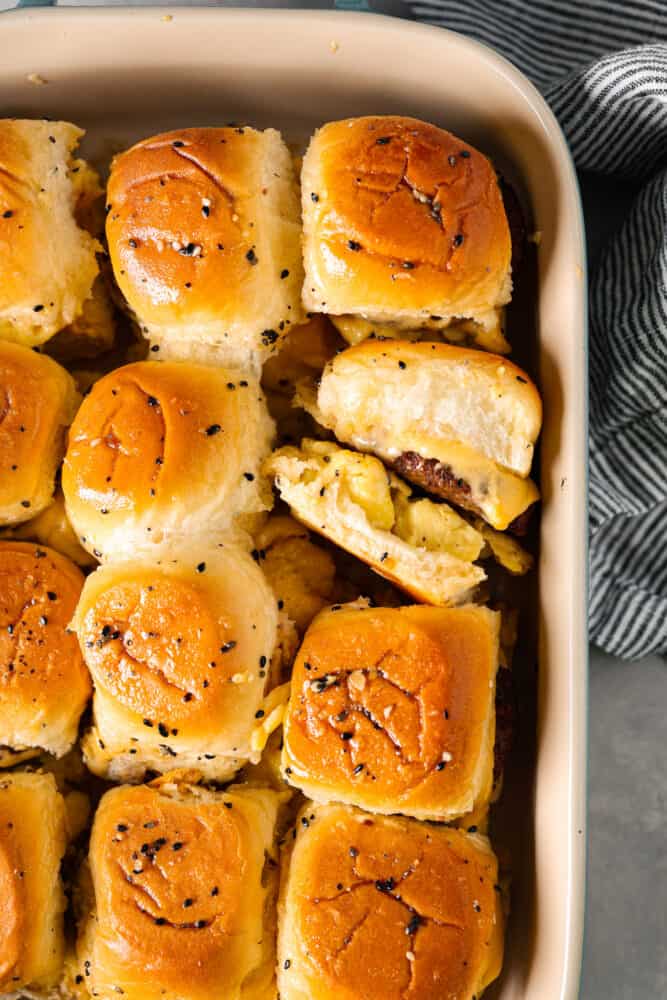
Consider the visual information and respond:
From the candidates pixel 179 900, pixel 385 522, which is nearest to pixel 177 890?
pixel 179 900

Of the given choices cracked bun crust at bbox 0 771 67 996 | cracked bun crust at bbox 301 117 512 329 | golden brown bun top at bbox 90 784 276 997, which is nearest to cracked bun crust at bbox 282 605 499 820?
golden brown bun top at bbox 90 784 276 997

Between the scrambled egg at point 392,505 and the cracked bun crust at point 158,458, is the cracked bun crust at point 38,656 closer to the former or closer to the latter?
the cracked bun crust at point 158,458

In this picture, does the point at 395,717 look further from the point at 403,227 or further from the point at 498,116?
the point at 498,116

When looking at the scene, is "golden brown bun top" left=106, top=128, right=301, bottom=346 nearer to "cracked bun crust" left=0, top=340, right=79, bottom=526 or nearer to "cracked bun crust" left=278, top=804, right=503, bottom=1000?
"cracked bun crust" left=0, top=340, right=79, bottom=526

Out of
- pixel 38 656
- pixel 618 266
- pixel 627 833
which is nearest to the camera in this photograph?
pixel 38 656

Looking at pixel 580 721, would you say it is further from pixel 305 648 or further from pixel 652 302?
pixel 652 302

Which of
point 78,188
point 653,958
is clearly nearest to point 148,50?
point 78,188
